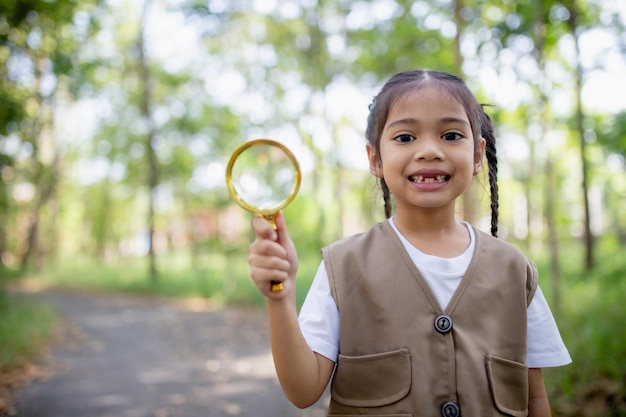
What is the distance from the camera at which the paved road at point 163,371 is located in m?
5.16

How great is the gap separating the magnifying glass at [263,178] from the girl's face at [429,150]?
0.32 m

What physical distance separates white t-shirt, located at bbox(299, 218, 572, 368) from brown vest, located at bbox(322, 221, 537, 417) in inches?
1.2

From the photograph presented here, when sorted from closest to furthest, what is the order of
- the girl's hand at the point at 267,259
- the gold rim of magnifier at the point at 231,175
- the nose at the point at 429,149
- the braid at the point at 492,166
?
the girl's hand at the point at 267,259
the gold rim of magnifier at the point at 231,175
the nose at the point at 429,149
the braid at the point at 492,166

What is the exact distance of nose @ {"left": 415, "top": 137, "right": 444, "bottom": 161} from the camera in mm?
1559

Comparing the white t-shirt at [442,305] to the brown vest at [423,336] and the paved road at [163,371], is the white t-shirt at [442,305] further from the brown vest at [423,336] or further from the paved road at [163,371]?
the paved road at [163,371]

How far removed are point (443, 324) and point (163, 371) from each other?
591cm

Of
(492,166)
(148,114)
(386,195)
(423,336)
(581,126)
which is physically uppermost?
(148,114)

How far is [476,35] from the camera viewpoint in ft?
27.0

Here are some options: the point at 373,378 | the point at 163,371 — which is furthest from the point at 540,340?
the point at 163,371

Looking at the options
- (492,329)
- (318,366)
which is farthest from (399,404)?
(492,329)

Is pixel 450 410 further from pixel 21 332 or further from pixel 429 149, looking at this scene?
pixel 21 332

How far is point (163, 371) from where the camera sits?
6.71 metres

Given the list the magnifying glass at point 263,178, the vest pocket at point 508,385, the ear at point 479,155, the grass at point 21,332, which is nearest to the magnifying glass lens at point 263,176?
the magnifying glass at point 263,178

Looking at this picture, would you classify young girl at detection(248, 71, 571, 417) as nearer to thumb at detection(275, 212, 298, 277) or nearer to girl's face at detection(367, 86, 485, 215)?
girl's face at detection(367, 86, 485, 215)
